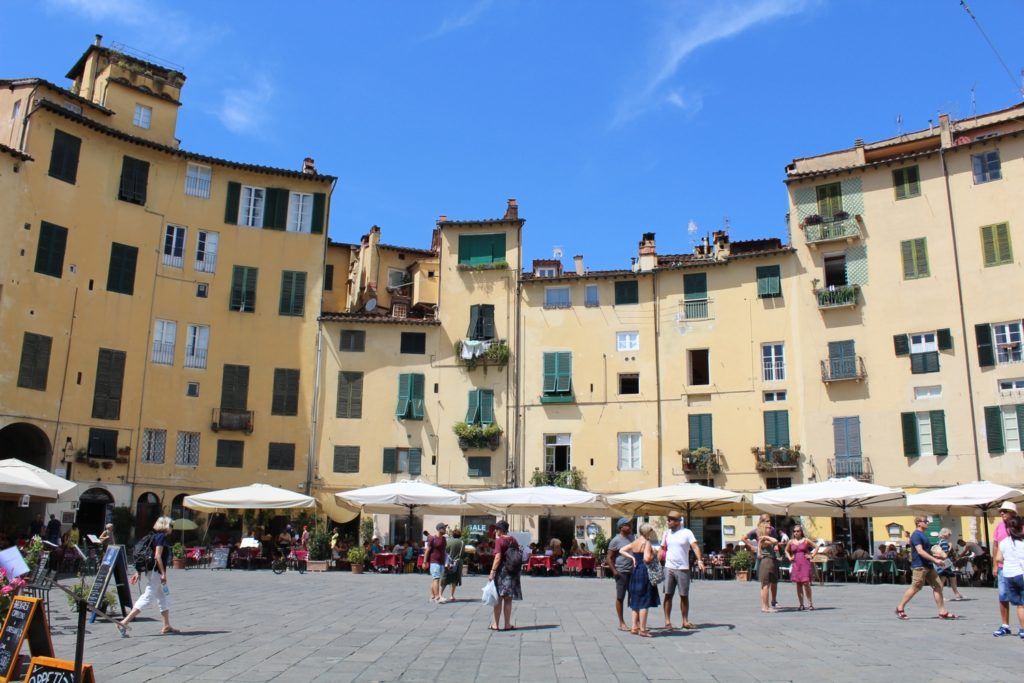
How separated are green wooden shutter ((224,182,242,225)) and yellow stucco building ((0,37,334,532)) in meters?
0.09

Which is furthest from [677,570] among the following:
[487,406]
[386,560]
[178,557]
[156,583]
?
[487,406]

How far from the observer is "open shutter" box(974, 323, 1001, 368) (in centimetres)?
3403

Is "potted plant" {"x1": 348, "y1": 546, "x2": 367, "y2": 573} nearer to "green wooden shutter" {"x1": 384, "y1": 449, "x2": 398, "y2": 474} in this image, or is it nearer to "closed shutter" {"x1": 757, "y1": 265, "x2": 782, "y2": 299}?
"green wooden shutter" {"x1": 384, "y1": 449, "x2": 398, "y2": 474}

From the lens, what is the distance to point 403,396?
41.7m

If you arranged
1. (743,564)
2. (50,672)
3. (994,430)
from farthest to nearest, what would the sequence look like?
(994,430) < (743,564) < (50,672)

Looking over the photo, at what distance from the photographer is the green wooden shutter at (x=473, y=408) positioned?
4159 centimetres

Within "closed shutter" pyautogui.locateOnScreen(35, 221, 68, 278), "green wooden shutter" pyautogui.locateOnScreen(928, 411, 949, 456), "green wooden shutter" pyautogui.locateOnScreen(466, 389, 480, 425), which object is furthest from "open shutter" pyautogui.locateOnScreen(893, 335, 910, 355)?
"closed shutter" pyautogui.locateOnScreen(35, 221, 68, 278)

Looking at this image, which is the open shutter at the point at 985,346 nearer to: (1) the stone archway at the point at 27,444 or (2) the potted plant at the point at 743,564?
(2) the potted plant at the point at 743,564

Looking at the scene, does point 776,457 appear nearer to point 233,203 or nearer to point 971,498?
point 971,498

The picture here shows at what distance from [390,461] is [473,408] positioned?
4.51 metres

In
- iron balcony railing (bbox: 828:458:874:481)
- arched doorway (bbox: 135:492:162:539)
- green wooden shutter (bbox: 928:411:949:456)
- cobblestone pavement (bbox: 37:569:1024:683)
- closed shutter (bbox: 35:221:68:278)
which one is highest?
closed shutter (bbox: 35:221:68:278)

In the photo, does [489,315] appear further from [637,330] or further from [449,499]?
[449,499]

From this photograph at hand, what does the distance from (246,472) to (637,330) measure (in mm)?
18679

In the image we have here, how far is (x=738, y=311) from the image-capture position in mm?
39719
